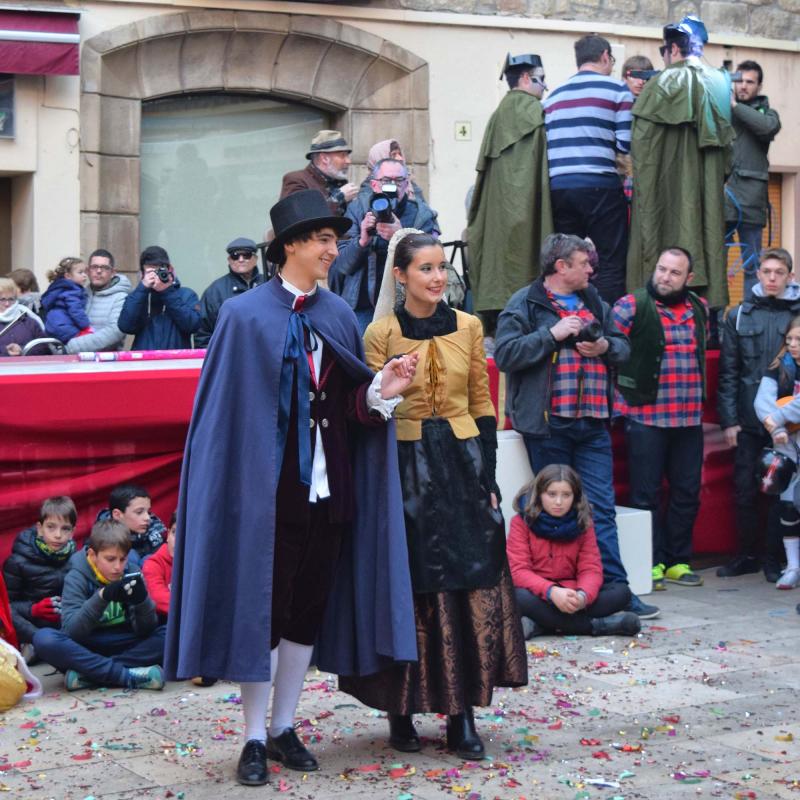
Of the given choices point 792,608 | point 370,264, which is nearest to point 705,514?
point 792,608

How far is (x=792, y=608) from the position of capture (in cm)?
859

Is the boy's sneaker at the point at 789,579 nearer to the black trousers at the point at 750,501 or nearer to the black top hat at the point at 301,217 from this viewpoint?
the black trousers at the point at 750,501

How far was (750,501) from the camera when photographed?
9.48 m

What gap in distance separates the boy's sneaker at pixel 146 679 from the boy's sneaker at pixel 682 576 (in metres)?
3.45

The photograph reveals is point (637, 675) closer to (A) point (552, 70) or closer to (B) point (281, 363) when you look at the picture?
(B) point (281, 363)

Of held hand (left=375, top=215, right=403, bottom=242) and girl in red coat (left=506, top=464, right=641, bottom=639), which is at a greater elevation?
held hand (left=375, top=215, right=403, bottom=242)

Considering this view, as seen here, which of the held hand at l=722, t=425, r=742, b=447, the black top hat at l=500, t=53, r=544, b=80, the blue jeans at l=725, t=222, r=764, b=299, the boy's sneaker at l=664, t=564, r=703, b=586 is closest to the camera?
the boy's sneaker at l=664, t=564, r=703, b=586

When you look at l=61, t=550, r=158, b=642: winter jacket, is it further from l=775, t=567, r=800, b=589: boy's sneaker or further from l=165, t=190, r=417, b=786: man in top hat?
l=775, t=567, r=800, b=589: boy's sneaker

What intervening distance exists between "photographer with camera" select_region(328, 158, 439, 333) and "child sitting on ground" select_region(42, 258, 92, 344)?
195 cm

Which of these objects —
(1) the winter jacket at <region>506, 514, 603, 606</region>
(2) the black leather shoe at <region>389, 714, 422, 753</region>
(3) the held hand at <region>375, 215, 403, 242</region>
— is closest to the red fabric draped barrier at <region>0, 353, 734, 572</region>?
(3) the held hand at <region>375, 215, 403, 242</region>

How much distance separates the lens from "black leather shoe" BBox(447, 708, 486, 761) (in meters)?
5.64

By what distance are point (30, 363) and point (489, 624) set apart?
350cm

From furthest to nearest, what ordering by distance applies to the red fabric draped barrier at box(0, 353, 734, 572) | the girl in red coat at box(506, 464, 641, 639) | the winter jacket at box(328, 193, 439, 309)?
the winter jacket at box(328, 193, 439, 309)
the girl in red coat at box(506, 464, 641, 639)
the red fabric draped barrier at box(0, 353, 734, 572)

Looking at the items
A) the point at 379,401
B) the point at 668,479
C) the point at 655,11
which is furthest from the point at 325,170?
the point at 655,11
